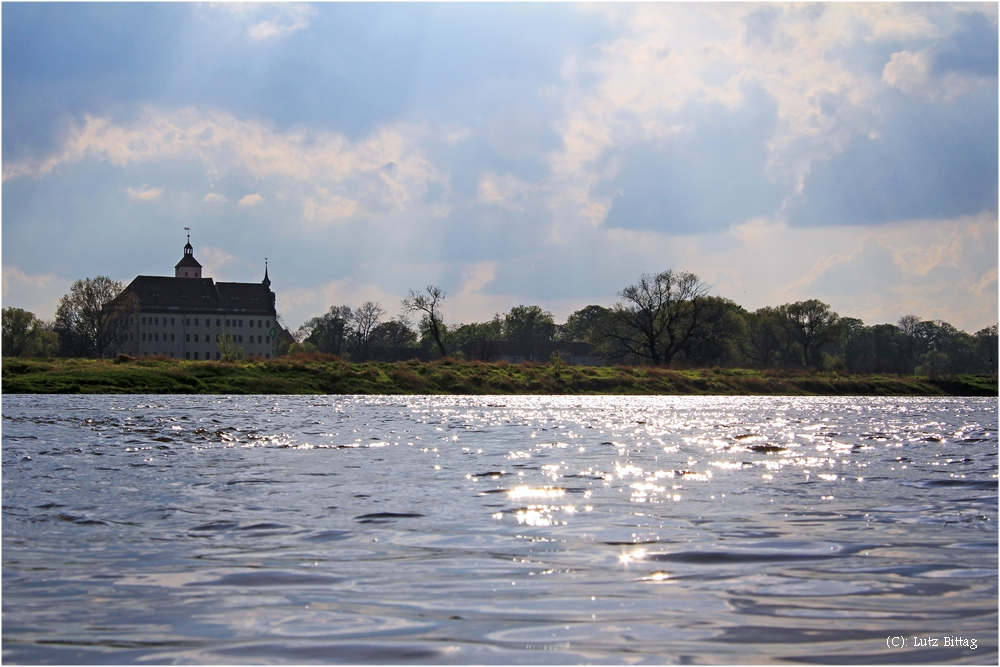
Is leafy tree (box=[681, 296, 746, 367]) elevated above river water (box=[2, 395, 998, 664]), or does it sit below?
above

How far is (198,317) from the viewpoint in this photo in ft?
609

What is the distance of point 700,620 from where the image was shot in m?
4.99

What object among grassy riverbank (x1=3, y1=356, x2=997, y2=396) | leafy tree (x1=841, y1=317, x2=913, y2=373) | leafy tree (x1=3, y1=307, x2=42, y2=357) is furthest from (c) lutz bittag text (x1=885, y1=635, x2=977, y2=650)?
leafy tree (x1=841, y1=317, x2=913, y2=373)

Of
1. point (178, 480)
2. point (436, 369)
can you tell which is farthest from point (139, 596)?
point (436, 369)

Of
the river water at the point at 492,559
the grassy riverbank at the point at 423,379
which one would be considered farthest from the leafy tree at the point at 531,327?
the river water at the point at 492,559

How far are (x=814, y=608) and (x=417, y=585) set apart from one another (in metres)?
2.38

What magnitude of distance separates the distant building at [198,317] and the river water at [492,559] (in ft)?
576

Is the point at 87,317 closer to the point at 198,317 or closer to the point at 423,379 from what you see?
the point at 198,317

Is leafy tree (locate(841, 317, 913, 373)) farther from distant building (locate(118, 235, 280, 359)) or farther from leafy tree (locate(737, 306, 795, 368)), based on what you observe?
distant building (locate(118, 235, 280, 359))

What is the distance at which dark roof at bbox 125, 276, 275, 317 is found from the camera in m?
184

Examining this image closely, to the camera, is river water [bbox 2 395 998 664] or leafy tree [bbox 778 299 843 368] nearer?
river water [bbox 2 395 998 664]

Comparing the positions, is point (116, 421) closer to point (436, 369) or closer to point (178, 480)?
point (178, 480)

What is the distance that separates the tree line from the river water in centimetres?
7696

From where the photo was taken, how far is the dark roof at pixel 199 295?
184 metres
